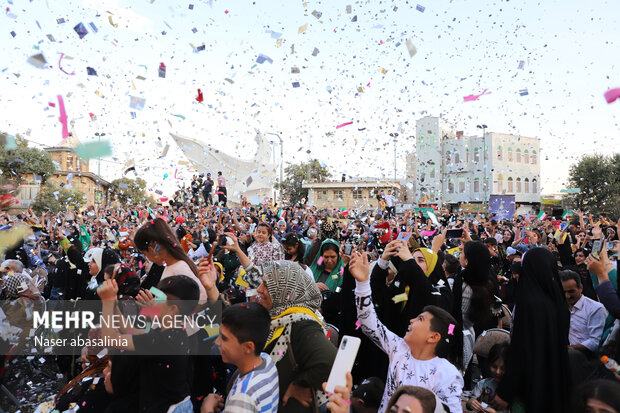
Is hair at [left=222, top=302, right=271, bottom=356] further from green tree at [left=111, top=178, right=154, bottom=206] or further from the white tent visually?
green tree at [left=111, top=178, right=154, bottom=206]

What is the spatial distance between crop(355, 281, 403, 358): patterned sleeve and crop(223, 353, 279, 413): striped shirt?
753 mm

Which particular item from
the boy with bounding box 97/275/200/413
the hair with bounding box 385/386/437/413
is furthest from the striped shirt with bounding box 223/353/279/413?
the hair with bounding box 385/386/437/413

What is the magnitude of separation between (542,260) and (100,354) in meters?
3.01

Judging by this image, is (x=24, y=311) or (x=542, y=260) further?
(x=24, y=311)

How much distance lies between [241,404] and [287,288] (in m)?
0.68

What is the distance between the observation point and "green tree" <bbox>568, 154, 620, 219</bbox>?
36094 mm

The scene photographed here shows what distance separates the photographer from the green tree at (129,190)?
4738cm

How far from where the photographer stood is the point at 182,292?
8.63 feet

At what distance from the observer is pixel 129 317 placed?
2529mm

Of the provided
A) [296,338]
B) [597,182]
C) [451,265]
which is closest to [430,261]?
[451,265]

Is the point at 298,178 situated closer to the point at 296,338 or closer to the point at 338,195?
the point at 338,195

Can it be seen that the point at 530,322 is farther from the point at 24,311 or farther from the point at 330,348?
the point at 24,311

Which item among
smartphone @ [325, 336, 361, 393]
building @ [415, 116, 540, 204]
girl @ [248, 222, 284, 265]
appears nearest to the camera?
smartphone @ [325, 336, 361, 393]

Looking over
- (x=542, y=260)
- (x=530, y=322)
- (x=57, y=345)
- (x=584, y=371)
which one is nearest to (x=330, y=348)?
(x=530, y=322)
